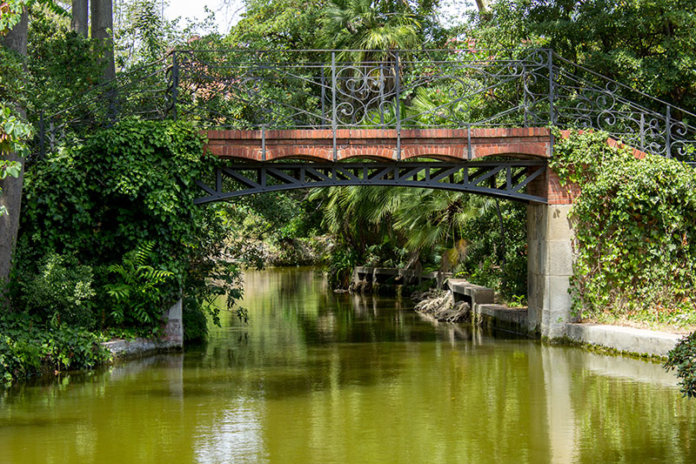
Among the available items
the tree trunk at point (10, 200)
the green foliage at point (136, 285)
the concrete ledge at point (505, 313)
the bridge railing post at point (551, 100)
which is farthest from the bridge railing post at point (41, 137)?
the concrete ledge at point (505, 313)

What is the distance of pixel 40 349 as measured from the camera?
13.6 m

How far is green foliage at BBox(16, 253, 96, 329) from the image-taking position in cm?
1409

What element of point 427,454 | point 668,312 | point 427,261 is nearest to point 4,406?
point 427,454

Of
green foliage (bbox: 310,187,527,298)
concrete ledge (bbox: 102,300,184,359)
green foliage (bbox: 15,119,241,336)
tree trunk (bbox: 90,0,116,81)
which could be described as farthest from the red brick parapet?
tree trunk (bbox: 90,0,116,81)

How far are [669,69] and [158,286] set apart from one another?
10.7 meters

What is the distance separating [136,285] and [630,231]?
878cm

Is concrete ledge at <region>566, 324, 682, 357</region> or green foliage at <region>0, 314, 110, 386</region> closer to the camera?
green foliage at <region>0, 314, 110, 386</region>

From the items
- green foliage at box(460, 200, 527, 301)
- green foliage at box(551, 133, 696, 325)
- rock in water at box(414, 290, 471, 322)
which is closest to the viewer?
green foliage at box(551, 133, 696, 325)

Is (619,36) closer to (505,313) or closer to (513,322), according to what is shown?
(505,313)

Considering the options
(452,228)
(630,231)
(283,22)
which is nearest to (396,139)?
(630,231)

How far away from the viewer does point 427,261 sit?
2903 centimetres

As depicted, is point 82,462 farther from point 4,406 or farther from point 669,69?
point 669,69

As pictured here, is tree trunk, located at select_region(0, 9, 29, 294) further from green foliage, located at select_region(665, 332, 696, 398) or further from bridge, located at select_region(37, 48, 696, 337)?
green foliage, located at select_region(665, 332, 696, 398)

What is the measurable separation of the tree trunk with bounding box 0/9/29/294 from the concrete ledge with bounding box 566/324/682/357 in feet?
32.3
